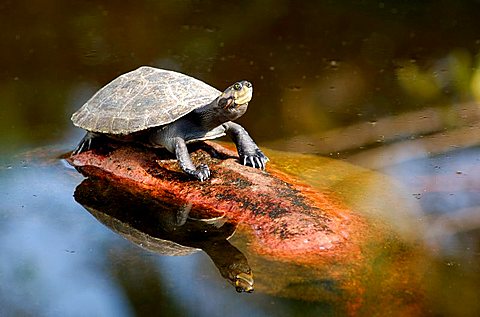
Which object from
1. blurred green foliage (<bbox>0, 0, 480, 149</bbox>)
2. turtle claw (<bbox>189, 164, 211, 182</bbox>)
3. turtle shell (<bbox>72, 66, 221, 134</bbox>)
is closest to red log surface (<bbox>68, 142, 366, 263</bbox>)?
turtle claw (<bbox>189, 164, 211, 182</bbox>)

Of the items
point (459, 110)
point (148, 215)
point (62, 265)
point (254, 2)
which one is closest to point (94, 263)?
point (62, 265)

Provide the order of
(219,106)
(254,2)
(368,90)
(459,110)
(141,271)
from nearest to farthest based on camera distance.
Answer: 1. (141,271)
2. (219,106)
3. (459,110)
4. (368,90)
5. (254,2)

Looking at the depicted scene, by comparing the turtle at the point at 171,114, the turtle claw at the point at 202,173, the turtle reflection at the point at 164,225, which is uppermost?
the turtle at the point at 171,114

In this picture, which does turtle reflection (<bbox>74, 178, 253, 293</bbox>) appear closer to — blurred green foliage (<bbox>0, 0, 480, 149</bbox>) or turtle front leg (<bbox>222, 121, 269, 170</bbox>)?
turtle front leg (<bbox>222, 121, 269, 170</bbox>)

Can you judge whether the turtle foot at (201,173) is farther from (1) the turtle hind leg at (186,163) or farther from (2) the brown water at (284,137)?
(2) the brown water at (284,137)

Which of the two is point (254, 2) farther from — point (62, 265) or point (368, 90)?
point (62, 265)

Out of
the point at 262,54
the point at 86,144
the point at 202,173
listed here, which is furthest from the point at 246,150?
the point at 262,54

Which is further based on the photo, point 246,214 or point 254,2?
point 254,2

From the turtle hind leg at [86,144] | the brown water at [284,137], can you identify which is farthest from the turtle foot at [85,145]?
the brown water at [284,137]
